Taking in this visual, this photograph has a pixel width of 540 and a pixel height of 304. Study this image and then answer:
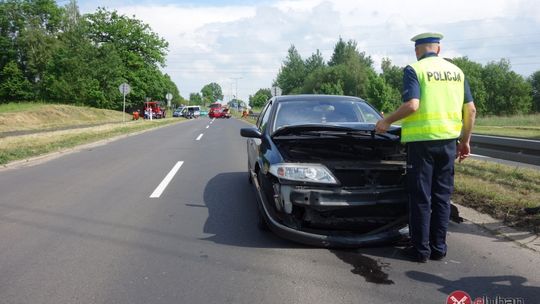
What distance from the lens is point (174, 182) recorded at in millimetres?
8281

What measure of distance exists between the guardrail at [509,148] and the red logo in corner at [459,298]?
3.98 m

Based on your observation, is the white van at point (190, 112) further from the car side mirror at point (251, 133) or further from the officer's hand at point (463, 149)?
the officer's hand at point (463, 149)

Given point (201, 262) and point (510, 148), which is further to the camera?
point (510, 148)

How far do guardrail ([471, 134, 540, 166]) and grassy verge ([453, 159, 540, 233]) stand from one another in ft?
1.42

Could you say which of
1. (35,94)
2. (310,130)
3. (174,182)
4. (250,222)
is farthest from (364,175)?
(35,94)

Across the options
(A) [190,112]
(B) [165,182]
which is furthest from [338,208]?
(A) [190,112]

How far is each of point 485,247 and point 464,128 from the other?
3.95ft

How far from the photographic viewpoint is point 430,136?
3.95 metres

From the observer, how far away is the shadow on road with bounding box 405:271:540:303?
10.8 feet

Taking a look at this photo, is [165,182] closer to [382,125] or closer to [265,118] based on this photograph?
[265,118]

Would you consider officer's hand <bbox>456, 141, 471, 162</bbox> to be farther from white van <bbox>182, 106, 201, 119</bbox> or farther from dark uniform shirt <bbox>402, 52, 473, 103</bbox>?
white van <bbox>182, 106, 201, 119</bbox>

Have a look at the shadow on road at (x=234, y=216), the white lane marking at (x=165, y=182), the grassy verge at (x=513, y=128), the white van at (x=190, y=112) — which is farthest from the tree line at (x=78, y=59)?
the shadow on road at (x=234, y=216)

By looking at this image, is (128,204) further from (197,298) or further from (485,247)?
(485,247)

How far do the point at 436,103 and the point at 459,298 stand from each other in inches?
66.7
